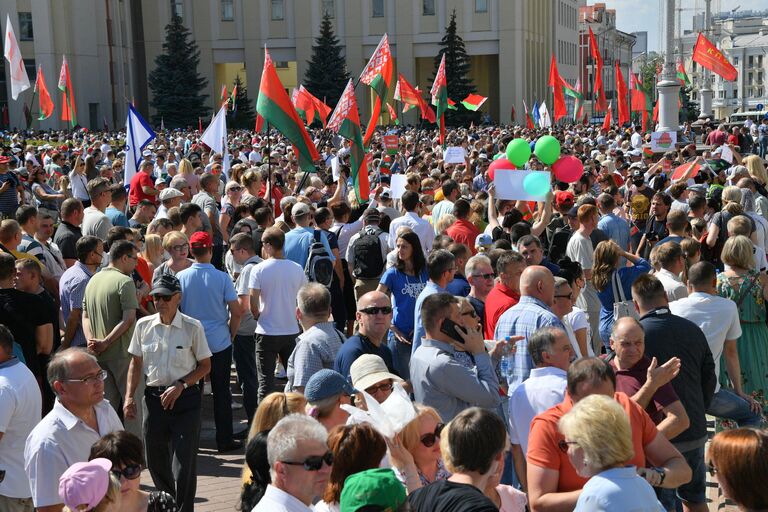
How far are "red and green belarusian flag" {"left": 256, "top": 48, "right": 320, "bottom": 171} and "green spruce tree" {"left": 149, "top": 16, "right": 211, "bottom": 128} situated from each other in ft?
184

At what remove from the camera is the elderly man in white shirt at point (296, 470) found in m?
4.07

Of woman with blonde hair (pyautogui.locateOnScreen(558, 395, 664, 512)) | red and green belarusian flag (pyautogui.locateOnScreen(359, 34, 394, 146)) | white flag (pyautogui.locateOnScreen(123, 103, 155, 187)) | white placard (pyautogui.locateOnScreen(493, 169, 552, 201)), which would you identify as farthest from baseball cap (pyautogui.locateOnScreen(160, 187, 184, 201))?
woman with blonde hair (pyautogui.locateOnScreen(558, 395, 664, 512))

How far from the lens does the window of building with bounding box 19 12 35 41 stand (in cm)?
6353

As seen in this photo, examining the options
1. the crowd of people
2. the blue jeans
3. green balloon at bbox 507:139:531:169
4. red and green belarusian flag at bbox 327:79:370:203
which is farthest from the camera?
green balloon at bbox 507:139:531:169

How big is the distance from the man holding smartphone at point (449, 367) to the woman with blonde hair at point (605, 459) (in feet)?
4.81

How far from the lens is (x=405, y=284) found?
8.45 meters

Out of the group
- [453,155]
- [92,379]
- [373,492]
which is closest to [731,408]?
[373,492]

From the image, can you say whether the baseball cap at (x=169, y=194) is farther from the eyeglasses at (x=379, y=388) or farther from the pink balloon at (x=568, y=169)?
the eyeglasses at (x=379, y=388)

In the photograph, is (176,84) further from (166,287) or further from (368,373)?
(368,373)

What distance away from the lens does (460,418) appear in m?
4.29

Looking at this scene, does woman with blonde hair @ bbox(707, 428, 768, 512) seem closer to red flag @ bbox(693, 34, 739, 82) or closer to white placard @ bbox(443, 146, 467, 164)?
white placard @ bbox(443, 146, 467, 164)

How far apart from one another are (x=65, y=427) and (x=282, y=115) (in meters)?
8.79

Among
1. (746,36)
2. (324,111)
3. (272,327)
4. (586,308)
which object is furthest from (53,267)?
(746,36)

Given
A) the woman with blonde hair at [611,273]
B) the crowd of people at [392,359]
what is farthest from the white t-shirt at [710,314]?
the woman with blonde hair at [611,273]
